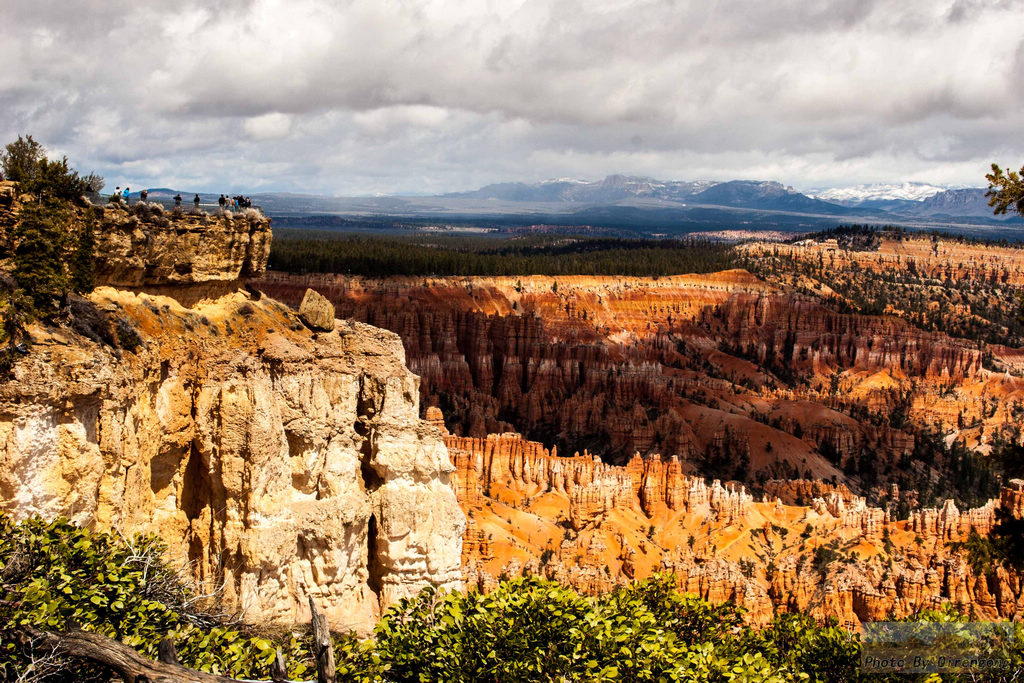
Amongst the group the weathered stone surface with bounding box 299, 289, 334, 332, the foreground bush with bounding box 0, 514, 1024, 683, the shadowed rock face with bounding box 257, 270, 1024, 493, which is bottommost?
the shadowed rock face with bounding box 257, 270, 1024, 493

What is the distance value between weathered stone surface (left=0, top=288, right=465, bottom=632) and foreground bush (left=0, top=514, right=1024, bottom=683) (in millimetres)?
903

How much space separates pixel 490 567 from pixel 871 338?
302 ft

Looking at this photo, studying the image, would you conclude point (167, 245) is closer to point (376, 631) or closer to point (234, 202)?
point (234, 202)

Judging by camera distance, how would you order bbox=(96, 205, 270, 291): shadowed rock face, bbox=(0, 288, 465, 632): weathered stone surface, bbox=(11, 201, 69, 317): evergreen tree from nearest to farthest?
bbox=(0, 288, 465, 632): weathered stone surface → bbox=(11, 201, 69, 317): evergreen tree → bbox=(96, 205, 270, 291): shadowed rock face

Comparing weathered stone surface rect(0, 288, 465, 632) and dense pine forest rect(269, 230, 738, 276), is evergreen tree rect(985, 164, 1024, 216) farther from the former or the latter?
dense pine forest rect(269, 230, 738, 276)

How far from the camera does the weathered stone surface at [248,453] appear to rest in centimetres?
1257

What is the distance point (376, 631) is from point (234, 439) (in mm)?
4154

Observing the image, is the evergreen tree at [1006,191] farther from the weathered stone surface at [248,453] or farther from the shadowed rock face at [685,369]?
the shadowed rock face at [685,369]

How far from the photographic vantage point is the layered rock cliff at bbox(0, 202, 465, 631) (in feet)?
41.6

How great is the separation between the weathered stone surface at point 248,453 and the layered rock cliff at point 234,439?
3 cm

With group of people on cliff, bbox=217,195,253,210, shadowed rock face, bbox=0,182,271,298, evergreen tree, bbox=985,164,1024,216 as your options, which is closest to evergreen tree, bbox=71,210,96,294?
shadowed rock face, bbox=0,182,271,298

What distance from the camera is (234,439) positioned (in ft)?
50.3

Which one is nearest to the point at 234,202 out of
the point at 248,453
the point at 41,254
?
the point at 41,254

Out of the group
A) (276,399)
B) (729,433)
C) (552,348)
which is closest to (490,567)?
(276,399)
